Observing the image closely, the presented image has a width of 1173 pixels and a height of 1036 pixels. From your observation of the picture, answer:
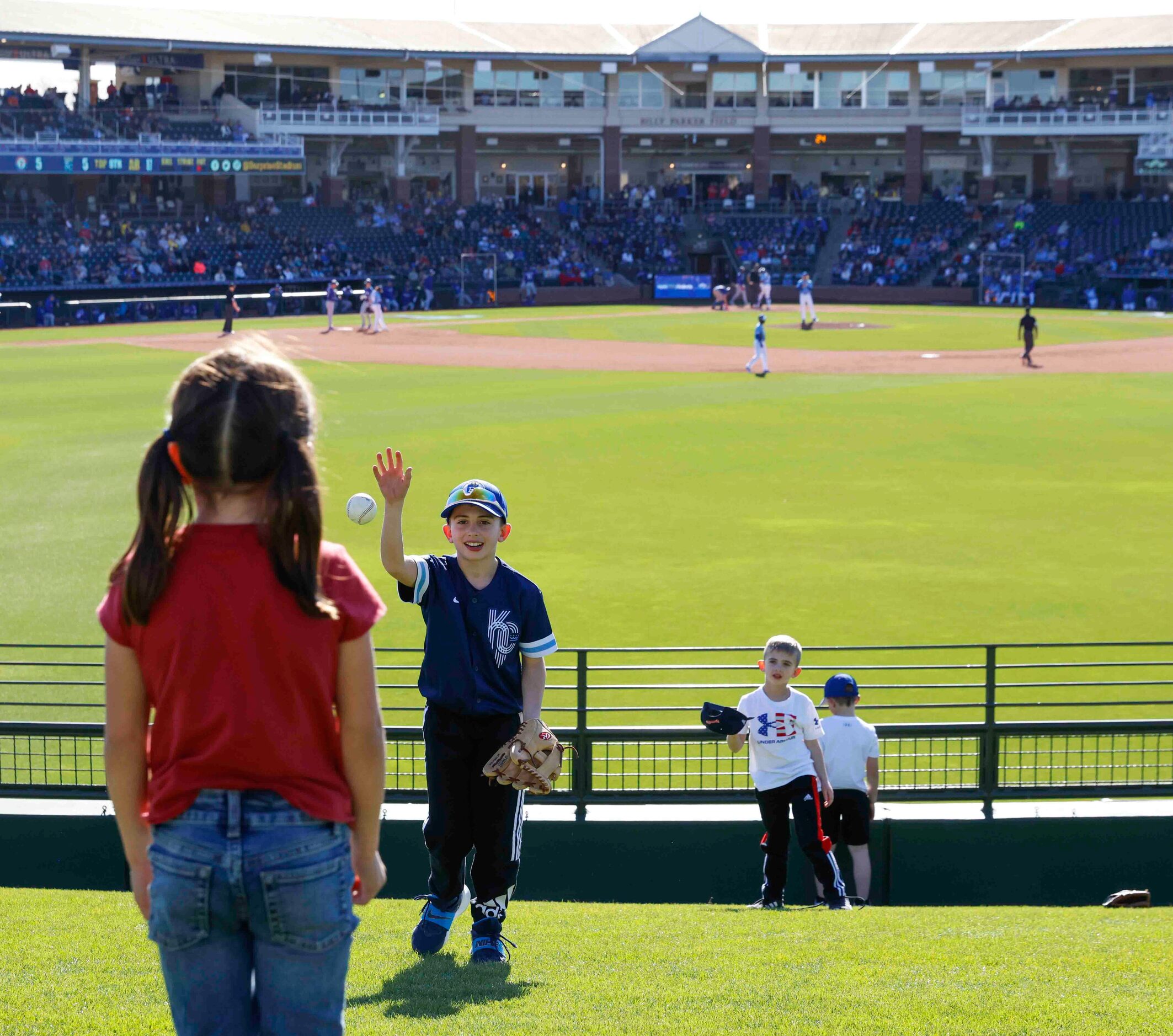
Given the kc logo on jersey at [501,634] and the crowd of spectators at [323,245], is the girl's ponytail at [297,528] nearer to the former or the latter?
the kc logo on jersey at [501,634]

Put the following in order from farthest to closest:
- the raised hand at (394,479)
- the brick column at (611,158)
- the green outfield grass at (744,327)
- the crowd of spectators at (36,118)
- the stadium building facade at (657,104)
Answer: the brick column at (611,158) < the stadium building facade at (657,104) < the crowd of spectators at (36,118) < the green outfield grass at (744,327) < the raised hand at (394,479)

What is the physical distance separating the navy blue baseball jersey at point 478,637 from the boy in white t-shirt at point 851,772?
8.98 ft

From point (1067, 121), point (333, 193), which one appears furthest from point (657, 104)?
point (1067, 121)

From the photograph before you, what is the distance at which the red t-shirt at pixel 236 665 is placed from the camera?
119 inches

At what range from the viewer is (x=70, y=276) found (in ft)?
184

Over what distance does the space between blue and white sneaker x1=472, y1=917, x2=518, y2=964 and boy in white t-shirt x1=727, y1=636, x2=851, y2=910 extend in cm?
199

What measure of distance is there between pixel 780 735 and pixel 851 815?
0.97 m

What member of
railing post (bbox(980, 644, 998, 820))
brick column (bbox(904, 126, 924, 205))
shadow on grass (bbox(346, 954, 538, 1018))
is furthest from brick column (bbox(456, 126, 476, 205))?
shadow on grass (bbox(346, 954, 538, 1018))

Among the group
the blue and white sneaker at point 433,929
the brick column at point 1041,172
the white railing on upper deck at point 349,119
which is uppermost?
the white railing on upper deck at point 349,119

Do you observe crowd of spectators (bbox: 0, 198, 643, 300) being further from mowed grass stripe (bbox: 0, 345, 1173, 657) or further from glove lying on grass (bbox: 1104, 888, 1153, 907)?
glove lying on grass (bbox: 1104, 888, 1153, 907)

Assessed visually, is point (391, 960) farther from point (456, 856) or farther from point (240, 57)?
point (240, 57)

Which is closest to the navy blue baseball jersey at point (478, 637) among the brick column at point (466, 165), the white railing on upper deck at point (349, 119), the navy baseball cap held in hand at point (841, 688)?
the navy baseball cap held in hand at point (841, 688)

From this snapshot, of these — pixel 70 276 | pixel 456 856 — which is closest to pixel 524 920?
pixel 456 856

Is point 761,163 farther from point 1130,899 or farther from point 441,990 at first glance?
point 441,990
